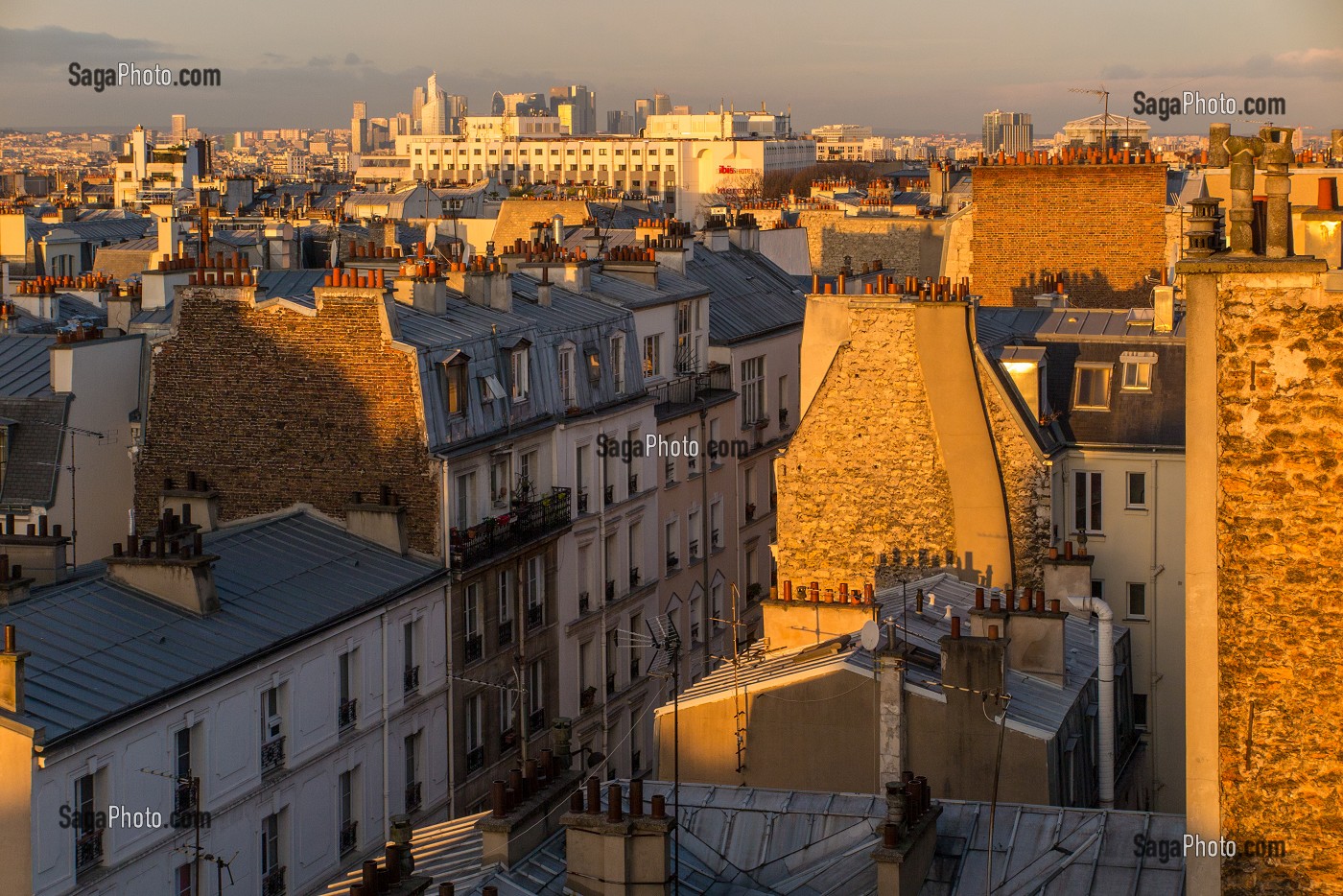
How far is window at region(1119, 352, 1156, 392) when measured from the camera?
2800cm

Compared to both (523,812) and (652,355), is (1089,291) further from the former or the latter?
(523,812)

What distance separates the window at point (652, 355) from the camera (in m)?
39.2

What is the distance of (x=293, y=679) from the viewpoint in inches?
951

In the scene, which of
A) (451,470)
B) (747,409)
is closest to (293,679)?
(451,470)

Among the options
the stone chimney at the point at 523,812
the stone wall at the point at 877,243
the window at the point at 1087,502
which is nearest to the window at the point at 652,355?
the window at the point at 1087,502

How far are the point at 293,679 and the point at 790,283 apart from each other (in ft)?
92.7

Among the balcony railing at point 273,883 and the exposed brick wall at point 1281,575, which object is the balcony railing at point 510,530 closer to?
the balcony railing at point 273,883

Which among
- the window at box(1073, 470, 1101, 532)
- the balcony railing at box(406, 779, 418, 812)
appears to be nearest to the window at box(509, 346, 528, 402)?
the balcony railing at box(406, 779, 418, 812)

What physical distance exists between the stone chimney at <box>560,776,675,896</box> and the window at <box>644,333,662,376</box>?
24755 millimetres

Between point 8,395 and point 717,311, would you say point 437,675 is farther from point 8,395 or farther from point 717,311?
point 717,311

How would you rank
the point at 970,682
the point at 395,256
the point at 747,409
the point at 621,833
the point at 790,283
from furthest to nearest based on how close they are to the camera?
the point at 790,283 → the point at 747,409 → the point at 395,256 → the point at 970,682 → the point at 621,833

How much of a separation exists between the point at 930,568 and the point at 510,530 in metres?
7.24

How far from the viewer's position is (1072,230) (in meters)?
38.3

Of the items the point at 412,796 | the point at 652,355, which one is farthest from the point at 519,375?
the point at 412,796
